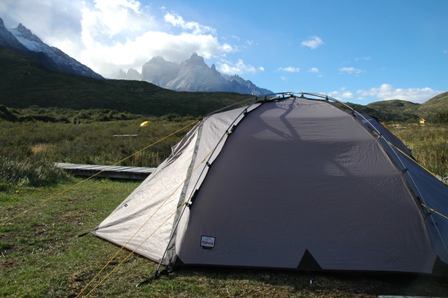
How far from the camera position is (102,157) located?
1469 centimetres

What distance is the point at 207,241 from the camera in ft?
15.1

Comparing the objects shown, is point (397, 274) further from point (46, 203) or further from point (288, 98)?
point (46, 203)

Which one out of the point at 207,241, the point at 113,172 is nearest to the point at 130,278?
the point at 207,241

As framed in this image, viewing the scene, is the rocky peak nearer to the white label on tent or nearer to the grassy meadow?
the grassy meadow

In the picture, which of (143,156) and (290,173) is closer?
(290,173)

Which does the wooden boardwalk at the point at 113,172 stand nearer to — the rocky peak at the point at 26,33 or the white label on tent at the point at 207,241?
the white label on tent at the point at 207,241

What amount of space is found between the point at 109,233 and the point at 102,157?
9.60m

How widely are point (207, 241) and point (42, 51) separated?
459ft

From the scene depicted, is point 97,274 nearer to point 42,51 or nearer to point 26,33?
point 42,51

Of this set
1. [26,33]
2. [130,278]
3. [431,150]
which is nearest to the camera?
[130,278]

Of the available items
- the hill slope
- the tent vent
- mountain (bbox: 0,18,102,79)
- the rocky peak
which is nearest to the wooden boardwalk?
the tent vent

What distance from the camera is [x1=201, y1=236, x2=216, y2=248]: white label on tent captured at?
460cm

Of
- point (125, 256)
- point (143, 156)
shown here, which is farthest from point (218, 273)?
point (143, 156)

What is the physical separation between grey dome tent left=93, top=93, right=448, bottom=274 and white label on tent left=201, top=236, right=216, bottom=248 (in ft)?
0.04
